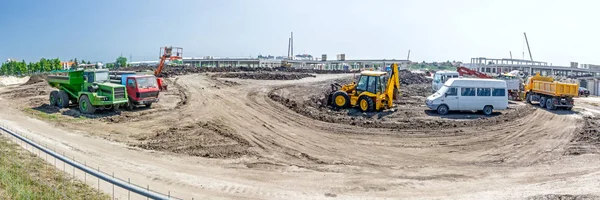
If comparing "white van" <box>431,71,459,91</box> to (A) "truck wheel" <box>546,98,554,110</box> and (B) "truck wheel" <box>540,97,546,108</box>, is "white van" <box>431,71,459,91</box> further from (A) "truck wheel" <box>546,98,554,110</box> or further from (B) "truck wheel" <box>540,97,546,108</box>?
(A) "truck wheel" <box>546,98,554,110</box>

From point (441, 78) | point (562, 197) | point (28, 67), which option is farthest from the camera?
point (28, 67)

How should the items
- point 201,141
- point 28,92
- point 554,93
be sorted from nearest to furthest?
point 201,141 → point 554,93 → point 28,92

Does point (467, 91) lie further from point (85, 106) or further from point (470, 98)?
point (85, 106)

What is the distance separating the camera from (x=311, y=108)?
25.2 metres

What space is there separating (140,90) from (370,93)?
1161 cm

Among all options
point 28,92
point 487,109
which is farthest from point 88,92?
point 487,109

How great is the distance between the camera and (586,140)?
17.4 meters

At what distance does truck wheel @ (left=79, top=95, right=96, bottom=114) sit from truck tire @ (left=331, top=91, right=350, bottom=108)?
39.7 feet

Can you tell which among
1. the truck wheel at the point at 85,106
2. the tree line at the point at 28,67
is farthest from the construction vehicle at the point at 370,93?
the tree line at the point at 28,67

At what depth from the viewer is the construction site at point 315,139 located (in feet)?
36.9

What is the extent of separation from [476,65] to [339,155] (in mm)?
94502

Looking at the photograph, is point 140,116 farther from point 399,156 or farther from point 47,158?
point 399,156

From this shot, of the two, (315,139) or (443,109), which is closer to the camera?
(315,139)

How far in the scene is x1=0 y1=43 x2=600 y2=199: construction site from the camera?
11258 mm
